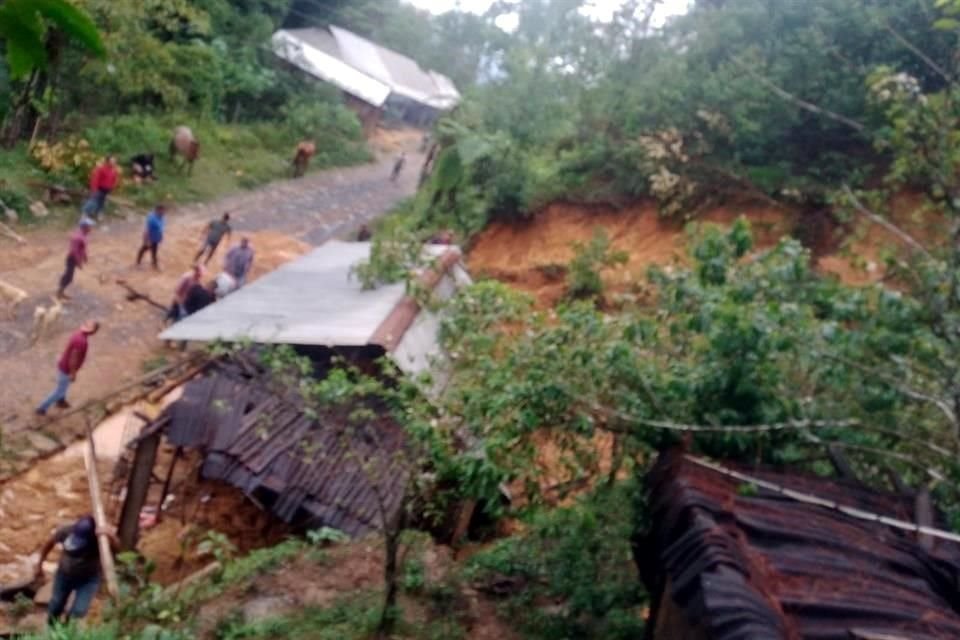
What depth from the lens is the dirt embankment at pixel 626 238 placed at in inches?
529

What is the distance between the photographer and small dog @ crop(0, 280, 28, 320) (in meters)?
12.2

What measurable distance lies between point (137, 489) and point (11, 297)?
518 cm

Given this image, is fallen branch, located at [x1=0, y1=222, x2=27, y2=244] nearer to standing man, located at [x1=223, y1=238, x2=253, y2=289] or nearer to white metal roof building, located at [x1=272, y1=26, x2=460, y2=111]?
standing man, located at [x1=223, y1=238, x2=253, y2=289]

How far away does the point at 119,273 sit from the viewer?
14664mm

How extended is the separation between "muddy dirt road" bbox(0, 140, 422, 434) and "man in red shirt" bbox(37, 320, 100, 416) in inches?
9.6

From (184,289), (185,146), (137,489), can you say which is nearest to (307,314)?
(137,489)

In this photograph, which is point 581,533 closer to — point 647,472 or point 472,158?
point 647,472

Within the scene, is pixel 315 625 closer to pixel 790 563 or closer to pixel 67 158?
pixel 790 563

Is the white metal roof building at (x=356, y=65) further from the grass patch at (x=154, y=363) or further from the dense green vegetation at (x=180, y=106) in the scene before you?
the grass patch at (x=154, y=363)

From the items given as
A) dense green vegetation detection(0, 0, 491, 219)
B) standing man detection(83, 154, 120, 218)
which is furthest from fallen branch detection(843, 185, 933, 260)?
standing man detection(83, 154, 120, 218)

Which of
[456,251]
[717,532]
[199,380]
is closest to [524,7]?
[456,251]

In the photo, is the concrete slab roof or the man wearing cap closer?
the man wearing cap

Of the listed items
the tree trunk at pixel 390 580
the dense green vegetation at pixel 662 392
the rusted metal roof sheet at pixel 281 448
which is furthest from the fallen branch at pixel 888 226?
the rusted metal roof sheet at pixel 281 448

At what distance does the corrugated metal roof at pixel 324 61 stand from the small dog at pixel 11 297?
62.7 feet
